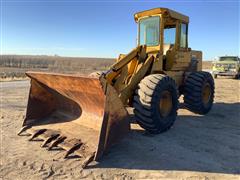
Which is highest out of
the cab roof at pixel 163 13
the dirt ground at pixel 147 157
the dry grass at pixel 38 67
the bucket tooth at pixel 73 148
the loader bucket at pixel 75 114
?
the cab roof at pixel 163 13

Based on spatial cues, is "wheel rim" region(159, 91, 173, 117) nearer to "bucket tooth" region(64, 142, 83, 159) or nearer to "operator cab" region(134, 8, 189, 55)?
"operator cab" region(134, 8, 189, 55)

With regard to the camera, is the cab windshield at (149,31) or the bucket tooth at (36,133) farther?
the cab windshield at (149,31)

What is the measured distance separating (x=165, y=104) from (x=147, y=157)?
1703 millimetres

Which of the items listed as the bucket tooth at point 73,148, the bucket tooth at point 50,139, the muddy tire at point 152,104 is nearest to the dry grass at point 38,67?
the bucket tooth at point 50,139

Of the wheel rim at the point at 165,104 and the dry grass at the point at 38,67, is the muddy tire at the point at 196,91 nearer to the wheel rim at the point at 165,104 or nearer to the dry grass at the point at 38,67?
the wheel rim at the point at 165,104

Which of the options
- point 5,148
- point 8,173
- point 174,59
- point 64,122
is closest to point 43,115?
point 64,122

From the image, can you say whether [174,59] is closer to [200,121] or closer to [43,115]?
[200,121]

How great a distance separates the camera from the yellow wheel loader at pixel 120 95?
457 centimetres

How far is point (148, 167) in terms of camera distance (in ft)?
14.0

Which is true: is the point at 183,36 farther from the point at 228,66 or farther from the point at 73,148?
the point at 228,66

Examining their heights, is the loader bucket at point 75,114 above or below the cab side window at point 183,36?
below

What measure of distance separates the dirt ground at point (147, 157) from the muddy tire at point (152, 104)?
24 centimetres

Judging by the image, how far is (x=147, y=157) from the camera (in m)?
4.62

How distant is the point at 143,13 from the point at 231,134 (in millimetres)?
3551
